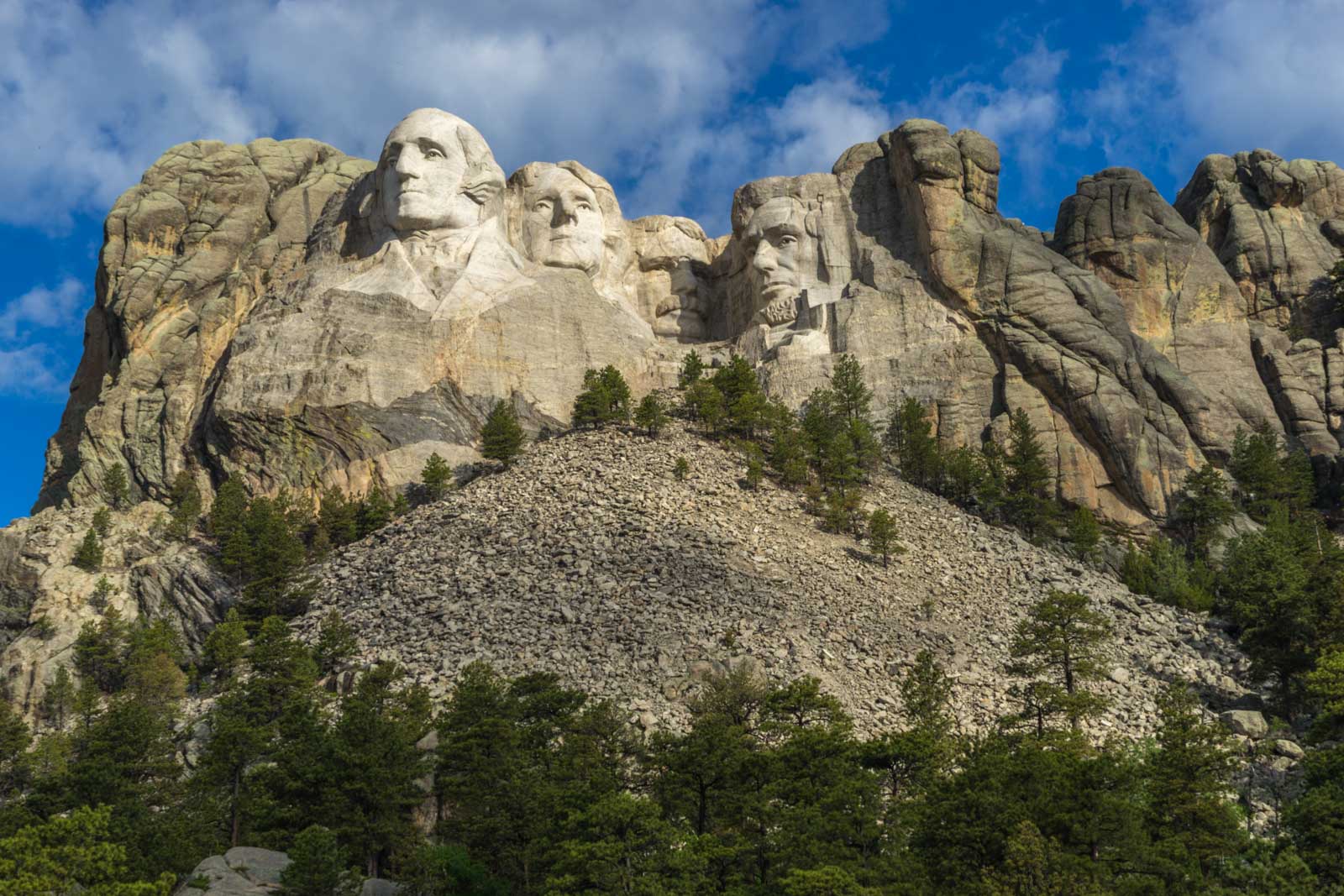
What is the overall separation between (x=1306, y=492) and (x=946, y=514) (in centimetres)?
1892

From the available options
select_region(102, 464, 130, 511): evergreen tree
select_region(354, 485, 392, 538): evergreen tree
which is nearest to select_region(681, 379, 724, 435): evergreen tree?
select_region(354, 485, 392, 538): evergreen tree

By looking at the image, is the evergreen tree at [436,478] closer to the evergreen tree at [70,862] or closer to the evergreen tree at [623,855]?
the evergreen tree at [623,855]

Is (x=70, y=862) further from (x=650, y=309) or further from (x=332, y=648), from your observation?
(x=650, y=309)

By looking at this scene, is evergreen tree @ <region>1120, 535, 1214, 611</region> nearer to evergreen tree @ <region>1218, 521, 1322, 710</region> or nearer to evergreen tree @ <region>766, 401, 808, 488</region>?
evergreen tree @ <region>1218, 521, 1322, 710</region>

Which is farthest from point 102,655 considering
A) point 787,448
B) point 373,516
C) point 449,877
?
point 787,448

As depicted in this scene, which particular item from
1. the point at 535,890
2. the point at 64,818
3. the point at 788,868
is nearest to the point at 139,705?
the point at 64,818

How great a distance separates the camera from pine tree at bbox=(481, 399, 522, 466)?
77.8m

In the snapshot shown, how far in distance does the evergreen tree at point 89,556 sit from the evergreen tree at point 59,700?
26.2 feet

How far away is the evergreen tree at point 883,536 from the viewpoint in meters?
69.5

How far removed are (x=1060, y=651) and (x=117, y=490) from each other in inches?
1878

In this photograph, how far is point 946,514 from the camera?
76.1 meters

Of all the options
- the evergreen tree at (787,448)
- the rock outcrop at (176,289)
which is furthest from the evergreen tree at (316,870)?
the rock outcrop at (176,289)

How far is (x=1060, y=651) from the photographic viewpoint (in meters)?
59.9

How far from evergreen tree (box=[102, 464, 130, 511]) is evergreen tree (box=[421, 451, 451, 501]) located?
16.1 m
